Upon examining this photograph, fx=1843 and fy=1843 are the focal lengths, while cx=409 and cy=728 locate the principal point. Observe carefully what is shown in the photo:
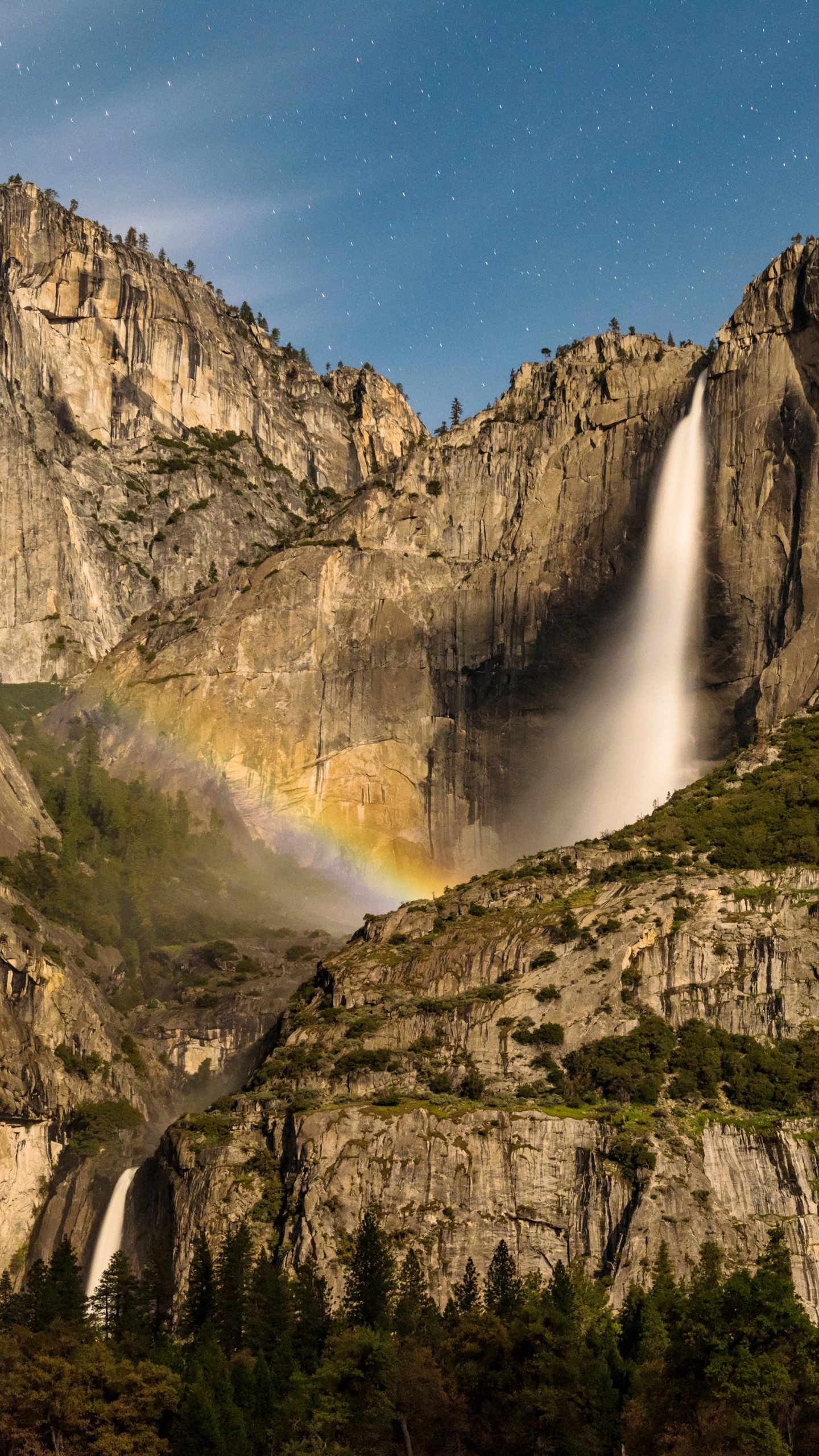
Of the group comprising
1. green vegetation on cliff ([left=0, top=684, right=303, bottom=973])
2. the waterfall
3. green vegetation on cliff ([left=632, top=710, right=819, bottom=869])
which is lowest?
the waterfall

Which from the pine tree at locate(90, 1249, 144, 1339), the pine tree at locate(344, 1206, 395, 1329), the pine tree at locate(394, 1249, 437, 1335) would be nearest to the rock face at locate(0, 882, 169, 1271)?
the pine tree at locate(90, 1249, 144, 1339)

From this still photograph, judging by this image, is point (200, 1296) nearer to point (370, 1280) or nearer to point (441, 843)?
point (370, 1280)

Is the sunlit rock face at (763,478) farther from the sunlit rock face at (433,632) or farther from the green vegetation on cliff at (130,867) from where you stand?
the green vegetation on cliff at (130,867)

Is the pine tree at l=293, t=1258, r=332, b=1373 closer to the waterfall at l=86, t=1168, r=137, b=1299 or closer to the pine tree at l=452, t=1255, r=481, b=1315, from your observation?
the pine tree at l=452, t=1255, r=481, b=1315

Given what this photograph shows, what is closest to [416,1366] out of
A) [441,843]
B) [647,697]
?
[647,697]

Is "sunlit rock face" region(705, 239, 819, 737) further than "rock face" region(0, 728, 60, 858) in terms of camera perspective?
No

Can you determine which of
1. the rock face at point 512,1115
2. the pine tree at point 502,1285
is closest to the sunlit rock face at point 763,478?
the rock face at point 512,1115

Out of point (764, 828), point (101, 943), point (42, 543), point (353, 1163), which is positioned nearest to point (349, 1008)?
point (353, 1163)
